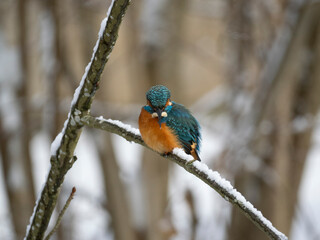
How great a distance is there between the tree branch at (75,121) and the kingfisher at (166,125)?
0.62ft

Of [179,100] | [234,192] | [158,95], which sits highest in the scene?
[179,100]

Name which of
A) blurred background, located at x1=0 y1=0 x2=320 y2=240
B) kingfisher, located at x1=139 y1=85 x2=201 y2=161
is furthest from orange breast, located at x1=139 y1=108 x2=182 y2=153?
blurred background, located at x1=0 y1=0 x2=320 y2=240

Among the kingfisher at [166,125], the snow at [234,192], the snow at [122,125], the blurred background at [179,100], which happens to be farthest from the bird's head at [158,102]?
the blurred background at [179,100]

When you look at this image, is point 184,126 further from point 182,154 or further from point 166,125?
point 182,154

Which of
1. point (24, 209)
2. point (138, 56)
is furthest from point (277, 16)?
point (24, 209)

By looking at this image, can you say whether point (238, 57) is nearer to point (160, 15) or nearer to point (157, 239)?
point (160, 15)

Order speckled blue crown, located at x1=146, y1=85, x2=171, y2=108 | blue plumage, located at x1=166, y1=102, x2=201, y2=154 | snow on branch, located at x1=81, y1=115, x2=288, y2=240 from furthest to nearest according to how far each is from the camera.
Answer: blue plumage, located at x1=166, y1=102, x2=201, y2=154 → speckled blue crown, located at x1=146, y1=85, x2=171, y2=108 → snow on branch, located at x1=81, y1=115, x2=288, y2=240

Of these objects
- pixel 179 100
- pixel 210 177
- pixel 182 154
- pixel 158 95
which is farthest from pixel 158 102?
pixel 179 100

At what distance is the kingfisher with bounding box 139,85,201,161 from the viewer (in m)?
1.02

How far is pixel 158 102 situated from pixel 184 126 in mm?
156

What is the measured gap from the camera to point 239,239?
317 centimetres

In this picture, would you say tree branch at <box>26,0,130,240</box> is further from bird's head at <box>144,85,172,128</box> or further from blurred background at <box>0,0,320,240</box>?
blurred background at <box>0,0,320,240</box>

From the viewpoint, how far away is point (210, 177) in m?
0.83

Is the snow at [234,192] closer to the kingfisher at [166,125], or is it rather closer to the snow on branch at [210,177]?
the snow on branch at [210,177]
